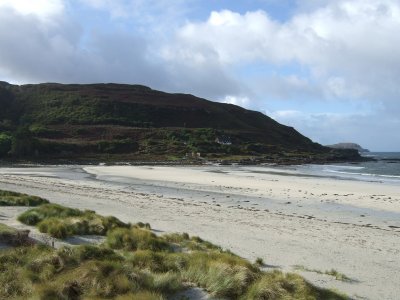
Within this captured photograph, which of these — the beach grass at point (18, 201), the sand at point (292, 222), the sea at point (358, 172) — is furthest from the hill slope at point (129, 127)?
the beach grass at point (18, 201)

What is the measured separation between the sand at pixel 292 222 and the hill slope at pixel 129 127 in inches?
2101

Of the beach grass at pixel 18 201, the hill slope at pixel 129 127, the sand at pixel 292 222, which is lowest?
the sand at pixel 292 222

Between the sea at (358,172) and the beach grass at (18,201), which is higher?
the sea at (358,172)

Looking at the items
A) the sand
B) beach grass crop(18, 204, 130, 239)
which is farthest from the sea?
beach grass crop(18, 204, 130, 239)

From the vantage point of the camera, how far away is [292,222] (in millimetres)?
17781

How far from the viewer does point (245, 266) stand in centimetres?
870

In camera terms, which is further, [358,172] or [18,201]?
[358,172]

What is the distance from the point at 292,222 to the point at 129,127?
91.6 meters

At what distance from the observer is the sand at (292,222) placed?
1073 centimetres

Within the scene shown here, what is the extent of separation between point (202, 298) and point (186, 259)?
6.10 feet

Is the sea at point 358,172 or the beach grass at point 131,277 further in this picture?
the sea at point 358,172

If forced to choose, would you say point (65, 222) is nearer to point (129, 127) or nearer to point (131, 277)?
point (131, 277)

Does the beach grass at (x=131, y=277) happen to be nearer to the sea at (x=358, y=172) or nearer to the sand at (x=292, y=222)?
the sand at (x=292, y=222)

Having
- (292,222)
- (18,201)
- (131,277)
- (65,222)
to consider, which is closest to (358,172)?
(292,222)
